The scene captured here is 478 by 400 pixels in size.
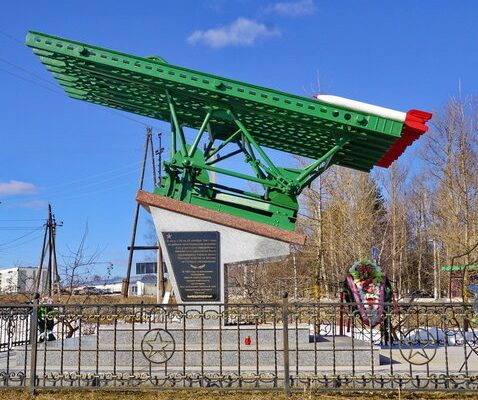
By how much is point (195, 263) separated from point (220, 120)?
2.55m

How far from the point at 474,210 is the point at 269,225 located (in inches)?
689

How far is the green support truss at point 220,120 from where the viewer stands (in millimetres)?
8953

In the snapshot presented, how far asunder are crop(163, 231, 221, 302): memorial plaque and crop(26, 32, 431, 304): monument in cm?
2

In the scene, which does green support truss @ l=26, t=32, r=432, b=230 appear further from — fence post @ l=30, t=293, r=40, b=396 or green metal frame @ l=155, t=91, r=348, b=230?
fence post @ l=30, t=293, r=40, b=396

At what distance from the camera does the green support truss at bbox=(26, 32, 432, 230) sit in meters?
8.95

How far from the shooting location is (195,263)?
9.27m

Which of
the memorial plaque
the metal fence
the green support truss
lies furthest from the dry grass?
the green support truss

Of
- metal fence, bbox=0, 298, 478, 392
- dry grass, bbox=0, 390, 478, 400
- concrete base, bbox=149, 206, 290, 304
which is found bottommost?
dry grass, bbox=0, 390, 478, 400

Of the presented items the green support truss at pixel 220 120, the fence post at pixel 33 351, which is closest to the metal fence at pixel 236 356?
the fence post at pixel 33 351

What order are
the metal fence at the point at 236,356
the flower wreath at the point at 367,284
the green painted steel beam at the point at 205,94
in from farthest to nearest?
the flower wreath at the point at 367,284, the green painted steel beam at the point at 205,94, the metal fence at the point at 236,356

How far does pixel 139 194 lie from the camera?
31.1 feet

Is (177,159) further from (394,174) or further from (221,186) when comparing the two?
(394,174)

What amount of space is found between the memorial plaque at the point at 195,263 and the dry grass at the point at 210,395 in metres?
2.52

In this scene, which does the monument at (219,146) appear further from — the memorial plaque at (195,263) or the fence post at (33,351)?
the fence post at (33,351)
